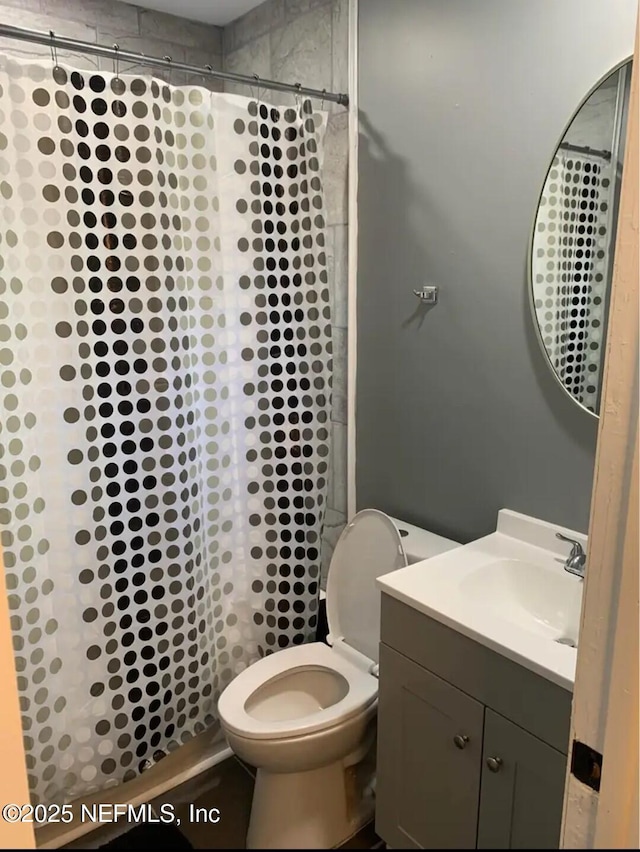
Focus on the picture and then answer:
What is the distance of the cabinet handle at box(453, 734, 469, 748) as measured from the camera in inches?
51.3

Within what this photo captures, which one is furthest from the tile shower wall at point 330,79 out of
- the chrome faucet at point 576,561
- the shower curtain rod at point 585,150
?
the chrome faucet at point 576,561

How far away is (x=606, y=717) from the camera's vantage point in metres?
0.69

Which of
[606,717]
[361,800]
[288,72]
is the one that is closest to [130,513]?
[361,800]

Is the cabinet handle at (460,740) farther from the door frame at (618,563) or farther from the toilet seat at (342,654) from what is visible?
the door frame at (618,563)

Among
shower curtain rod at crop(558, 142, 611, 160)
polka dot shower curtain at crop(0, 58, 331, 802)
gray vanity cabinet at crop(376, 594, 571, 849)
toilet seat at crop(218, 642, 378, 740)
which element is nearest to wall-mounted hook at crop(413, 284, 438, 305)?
polka dot shower curtain at crop(0, 58, 331, 802)

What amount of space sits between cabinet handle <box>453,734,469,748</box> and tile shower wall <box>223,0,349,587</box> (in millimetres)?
956

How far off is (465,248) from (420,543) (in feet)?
2.64

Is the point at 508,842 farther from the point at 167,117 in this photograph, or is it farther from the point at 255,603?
the point at 167,117

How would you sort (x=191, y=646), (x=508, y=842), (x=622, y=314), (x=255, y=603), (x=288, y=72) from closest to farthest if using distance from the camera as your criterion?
(x=622, y=314) < (x=508, y=842) < (x=191, y=646) < (x=255, y=603) < (x=288, y=72)

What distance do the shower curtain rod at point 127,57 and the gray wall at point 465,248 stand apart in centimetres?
15

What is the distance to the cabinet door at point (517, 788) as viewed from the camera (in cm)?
94

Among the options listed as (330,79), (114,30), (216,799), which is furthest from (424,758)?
(114,30)

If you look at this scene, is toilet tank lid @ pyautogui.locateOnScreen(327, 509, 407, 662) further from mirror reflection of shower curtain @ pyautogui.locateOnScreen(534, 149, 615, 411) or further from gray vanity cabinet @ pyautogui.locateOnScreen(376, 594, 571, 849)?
mirror reflection of shower curtain @ pyautogui.locateOnScreen(534, 149, 615, 411)

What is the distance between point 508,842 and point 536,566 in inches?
27.3
